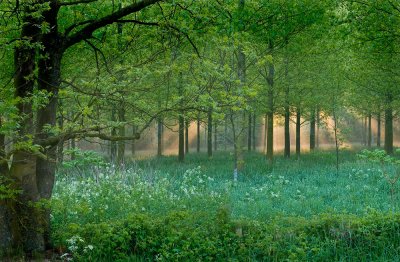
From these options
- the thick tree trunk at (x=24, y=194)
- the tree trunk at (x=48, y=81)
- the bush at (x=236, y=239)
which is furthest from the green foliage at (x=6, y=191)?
the bush at (x=236, y=239)

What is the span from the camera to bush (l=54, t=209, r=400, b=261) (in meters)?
7.68

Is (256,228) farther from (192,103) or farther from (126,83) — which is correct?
(126,83)

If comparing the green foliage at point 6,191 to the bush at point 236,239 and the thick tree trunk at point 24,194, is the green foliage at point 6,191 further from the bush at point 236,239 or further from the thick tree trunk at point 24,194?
the bush at point 236,239

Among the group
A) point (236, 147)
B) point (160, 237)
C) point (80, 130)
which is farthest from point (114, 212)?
point (236, 147)

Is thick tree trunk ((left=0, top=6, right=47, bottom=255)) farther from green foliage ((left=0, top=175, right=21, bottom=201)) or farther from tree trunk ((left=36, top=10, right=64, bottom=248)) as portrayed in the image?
green foliage ((left=0, top=175, right=21, bottom=201))

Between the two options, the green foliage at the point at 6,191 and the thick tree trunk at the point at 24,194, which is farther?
the thick tree trunk at the point at 24,194

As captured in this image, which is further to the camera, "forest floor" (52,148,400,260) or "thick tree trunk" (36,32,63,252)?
"forest floor" (52,148,400,260)

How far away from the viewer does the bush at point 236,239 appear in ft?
25.2

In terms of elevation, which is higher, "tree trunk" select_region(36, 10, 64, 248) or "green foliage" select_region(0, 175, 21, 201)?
"tree trunk" select_region(36, 10, 64, 248)

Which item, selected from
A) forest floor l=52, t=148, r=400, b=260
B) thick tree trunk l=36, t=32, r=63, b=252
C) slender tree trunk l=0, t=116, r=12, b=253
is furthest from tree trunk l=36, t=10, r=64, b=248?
forest floor l=52, t=148, r=400, b=260

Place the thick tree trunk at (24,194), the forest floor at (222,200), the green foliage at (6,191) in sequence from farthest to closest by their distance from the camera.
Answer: the forest floor at (222,200)
the thick tree trunk at (24,194)
the green foliage at (6,191)

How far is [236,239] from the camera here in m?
8.26

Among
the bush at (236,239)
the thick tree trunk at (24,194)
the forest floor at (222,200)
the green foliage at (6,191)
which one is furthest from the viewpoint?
the forest floor at (222,200)

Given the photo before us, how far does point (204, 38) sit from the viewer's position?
8531 mm
